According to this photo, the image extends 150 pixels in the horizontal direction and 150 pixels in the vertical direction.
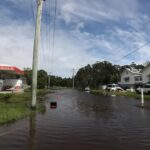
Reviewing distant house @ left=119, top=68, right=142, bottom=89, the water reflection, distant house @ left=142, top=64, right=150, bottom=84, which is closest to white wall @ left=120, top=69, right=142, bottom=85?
distant house @ left=119, top=68, right=142, bottom=89

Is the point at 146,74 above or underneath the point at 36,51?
above

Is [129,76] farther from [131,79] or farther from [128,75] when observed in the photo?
[131,79]

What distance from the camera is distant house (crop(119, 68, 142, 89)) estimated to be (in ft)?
287

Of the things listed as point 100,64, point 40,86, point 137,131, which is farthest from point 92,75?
point 137,131

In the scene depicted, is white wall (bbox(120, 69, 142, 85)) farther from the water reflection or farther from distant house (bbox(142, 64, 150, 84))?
the water reflection

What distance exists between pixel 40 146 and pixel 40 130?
117 inches

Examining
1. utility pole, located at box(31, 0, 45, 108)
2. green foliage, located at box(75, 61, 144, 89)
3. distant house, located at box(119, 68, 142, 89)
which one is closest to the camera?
utility pole, located at box(31, 0, 45, 108)

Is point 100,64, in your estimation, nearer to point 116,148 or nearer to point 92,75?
point 92,75

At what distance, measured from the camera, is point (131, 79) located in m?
91.2

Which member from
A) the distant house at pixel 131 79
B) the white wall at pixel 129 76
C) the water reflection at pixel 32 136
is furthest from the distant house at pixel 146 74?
the water reflection at pixel 32 136

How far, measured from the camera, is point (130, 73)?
92125 millimetres

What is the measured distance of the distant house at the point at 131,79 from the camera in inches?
3440

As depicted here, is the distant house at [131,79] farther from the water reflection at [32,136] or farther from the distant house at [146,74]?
the water reflection at [32,136]

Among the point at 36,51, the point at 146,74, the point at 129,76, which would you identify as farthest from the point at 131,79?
the point at 36,51
